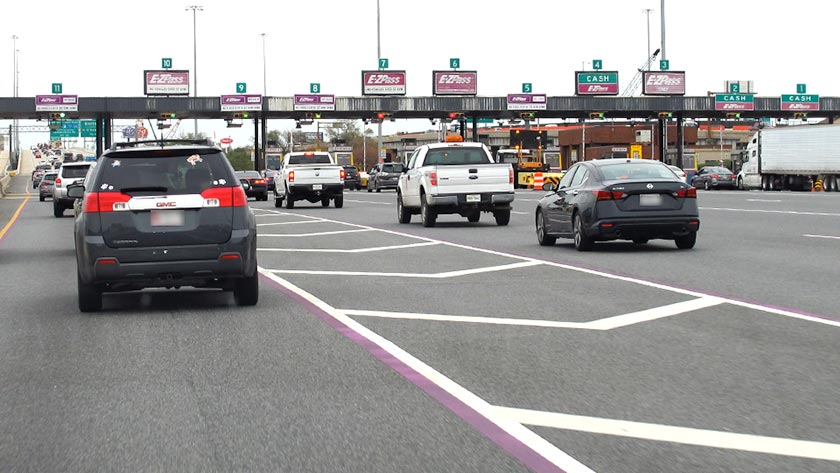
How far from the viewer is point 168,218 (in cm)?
1161

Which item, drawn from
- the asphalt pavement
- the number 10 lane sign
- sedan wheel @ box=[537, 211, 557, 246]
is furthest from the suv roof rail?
the number 10 lane sign

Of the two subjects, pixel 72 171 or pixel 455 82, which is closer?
pixel 72 171

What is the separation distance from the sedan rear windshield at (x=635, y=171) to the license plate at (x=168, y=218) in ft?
30.1

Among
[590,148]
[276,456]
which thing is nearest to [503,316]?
[276,456]

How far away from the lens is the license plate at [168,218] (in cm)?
1159

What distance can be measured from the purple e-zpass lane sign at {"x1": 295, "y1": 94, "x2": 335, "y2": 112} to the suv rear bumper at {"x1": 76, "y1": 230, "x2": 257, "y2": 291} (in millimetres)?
63368

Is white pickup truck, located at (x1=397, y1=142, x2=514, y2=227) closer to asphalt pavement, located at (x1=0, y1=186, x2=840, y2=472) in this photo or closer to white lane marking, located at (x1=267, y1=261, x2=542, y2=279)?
white lane marking, located at (x1=267, y1=261, x2=542, y2=279)

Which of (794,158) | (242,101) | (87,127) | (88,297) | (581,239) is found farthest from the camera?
(87,127)

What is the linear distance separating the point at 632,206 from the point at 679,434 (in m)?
12.7

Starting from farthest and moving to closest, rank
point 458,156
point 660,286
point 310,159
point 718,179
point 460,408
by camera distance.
Answer: point 718,179
point 310,159
point 458,156
point 660,286
point 460,408

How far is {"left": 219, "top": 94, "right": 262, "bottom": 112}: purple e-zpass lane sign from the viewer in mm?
73500

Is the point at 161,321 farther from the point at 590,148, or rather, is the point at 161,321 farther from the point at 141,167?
the point at 590,148

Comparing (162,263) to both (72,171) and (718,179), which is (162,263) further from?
(718,179)

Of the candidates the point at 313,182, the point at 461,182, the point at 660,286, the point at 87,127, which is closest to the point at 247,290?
the point at 660,286
